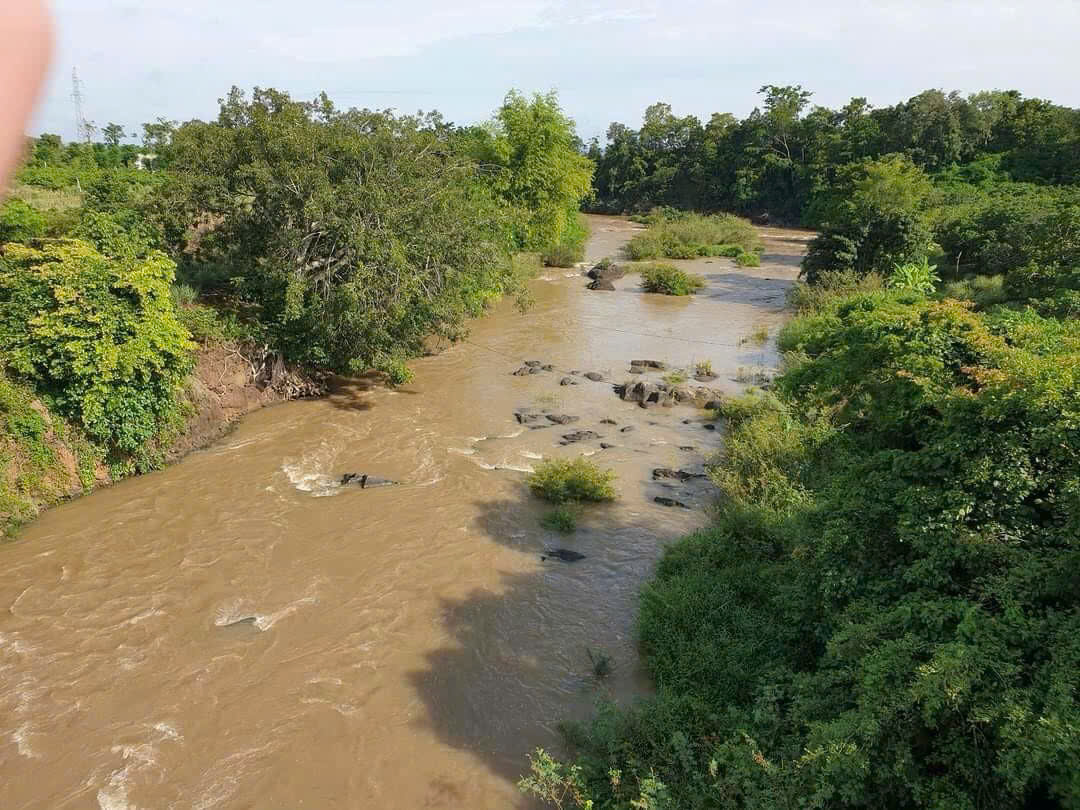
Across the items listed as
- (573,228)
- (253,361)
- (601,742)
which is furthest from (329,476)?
(573,228)

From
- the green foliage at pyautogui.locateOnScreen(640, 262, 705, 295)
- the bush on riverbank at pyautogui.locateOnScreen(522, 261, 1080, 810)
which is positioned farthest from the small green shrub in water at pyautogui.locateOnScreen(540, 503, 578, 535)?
the green foliage at pyautogui.locateOnScreen(640, 262, 705, 295)

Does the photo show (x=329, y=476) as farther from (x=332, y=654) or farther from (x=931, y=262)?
(x=931, y=262)

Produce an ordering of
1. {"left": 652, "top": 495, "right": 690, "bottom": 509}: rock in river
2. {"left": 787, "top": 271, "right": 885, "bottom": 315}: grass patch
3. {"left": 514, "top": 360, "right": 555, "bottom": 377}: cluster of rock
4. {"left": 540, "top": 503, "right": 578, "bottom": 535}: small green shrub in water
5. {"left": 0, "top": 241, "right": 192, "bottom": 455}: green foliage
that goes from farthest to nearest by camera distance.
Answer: {"left": 787, "top": 271, "right": 885, "bottom": 315}: grass patch < {"left": 514, "top": 360, "right": 555, "bottom": 377}: cluster of rock < {"left": 652, "top": 495, "right": 690, "bottom": 509}: rock in river < {"left": 540, "top": 503, "right": 578, "bottom": 535}: small green shrub in water < {"left": 0, "top": 241, "right": 192, "bottom": 455}: green foliage

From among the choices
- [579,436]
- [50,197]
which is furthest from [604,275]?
[50,197]

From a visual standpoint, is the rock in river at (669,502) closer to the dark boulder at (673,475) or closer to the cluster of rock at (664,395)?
the dark boulder at (673,475)

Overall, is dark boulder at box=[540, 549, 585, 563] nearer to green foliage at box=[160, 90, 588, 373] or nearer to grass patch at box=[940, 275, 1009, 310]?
green foliage at box=[160, 90, 588, 373]

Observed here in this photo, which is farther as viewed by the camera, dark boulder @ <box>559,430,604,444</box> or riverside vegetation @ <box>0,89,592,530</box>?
dark boulder @ <box>559,430,604,444</box>
